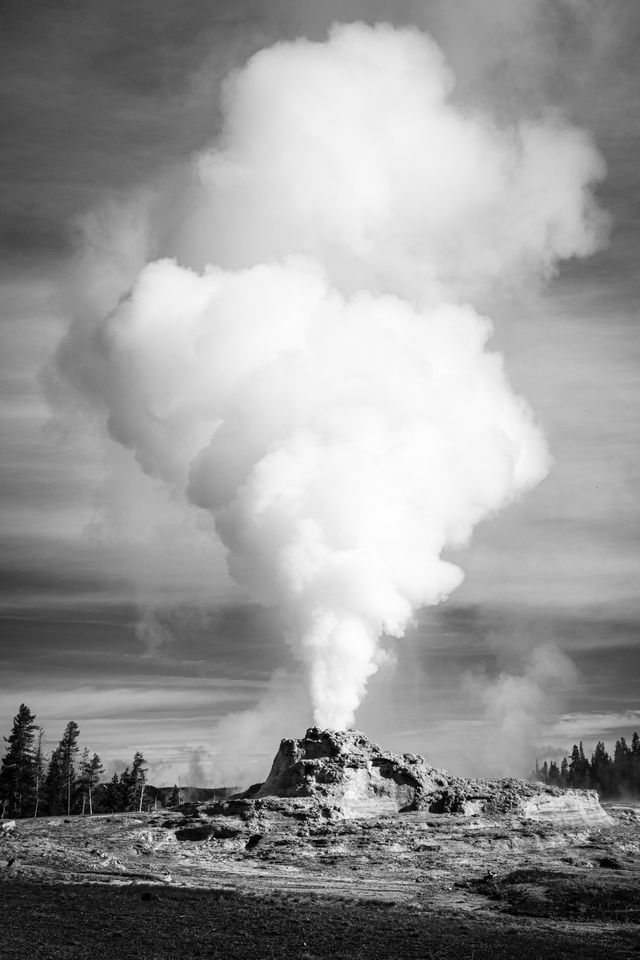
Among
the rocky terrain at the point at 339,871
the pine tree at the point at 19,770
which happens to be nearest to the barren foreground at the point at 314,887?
the rocky terrain at the point at 339,871

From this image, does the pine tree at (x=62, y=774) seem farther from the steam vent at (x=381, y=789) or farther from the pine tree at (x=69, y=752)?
the steam vent at (x=381, y=789)

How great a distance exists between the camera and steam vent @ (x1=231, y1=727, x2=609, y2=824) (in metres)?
99.1

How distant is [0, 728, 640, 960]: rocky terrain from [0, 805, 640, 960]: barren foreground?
0.22m

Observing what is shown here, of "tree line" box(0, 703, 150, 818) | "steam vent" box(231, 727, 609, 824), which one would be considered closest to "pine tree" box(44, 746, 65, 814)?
"tree line" box(0, 703, 150, 818)

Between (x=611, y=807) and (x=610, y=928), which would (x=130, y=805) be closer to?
(x=611, y=807)

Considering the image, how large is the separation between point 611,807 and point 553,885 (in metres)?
77.5

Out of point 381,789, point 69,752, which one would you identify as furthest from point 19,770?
point 381,789

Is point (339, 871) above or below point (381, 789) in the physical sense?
below

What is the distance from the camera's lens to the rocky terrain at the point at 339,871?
46.0 metres

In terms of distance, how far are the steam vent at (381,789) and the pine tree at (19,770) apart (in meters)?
53.6

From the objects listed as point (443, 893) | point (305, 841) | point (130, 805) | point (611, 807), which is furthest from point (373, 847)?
point (130, 805)

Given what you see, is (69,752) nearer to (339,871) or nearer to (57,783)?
(57,783)

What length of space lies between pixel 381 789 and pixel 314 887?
1585 inches

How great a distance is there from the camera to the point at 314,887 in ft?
216
